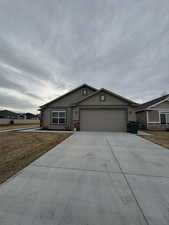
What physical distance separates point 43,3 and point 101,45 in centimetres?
582

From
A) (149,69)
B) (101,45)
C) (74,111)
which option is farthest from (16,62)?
(149,69)

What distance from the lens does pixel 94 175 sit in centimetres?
295

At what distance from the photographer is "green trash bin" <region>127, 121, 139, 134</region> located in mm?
10966

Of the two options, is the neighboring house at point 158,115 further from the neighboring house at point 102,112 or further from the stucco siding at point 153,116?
the neighboring house at point 102,112

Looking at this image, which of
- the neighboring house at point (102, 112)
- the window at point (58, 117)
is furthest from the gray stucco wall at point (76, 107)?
the window at point (58, 117)

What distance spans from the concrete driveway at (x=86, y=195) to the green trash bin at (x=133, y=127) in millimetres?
7867

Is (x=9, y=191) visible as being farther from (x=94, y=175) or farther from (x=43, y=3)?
(x=43, y=3)

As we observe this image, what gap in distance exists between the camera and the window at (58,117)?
14.2 m

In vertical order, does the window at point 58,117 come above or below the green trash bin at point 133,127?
above

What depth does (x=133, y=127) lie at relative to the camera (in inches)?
437

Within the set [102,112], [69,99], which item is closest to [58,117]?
[69,99]

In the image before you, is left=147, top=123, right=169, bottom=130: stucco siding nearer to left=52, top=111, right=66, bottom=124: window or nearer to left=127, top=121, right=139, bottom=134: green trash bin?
left=127, top=121, right=139, bottom=134: green trash bin

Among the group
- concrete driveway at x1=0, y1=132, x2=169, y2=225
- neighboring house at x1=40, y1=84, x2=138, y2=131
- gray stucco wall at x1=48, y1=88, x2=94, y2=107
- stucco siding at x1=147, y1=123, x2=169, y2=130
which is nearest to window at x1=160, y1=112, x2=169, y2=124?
stucco siding at x1=147, y1=123, x2=169, y2=130

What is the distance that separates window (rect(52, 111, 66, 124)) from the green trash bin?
8.14m
